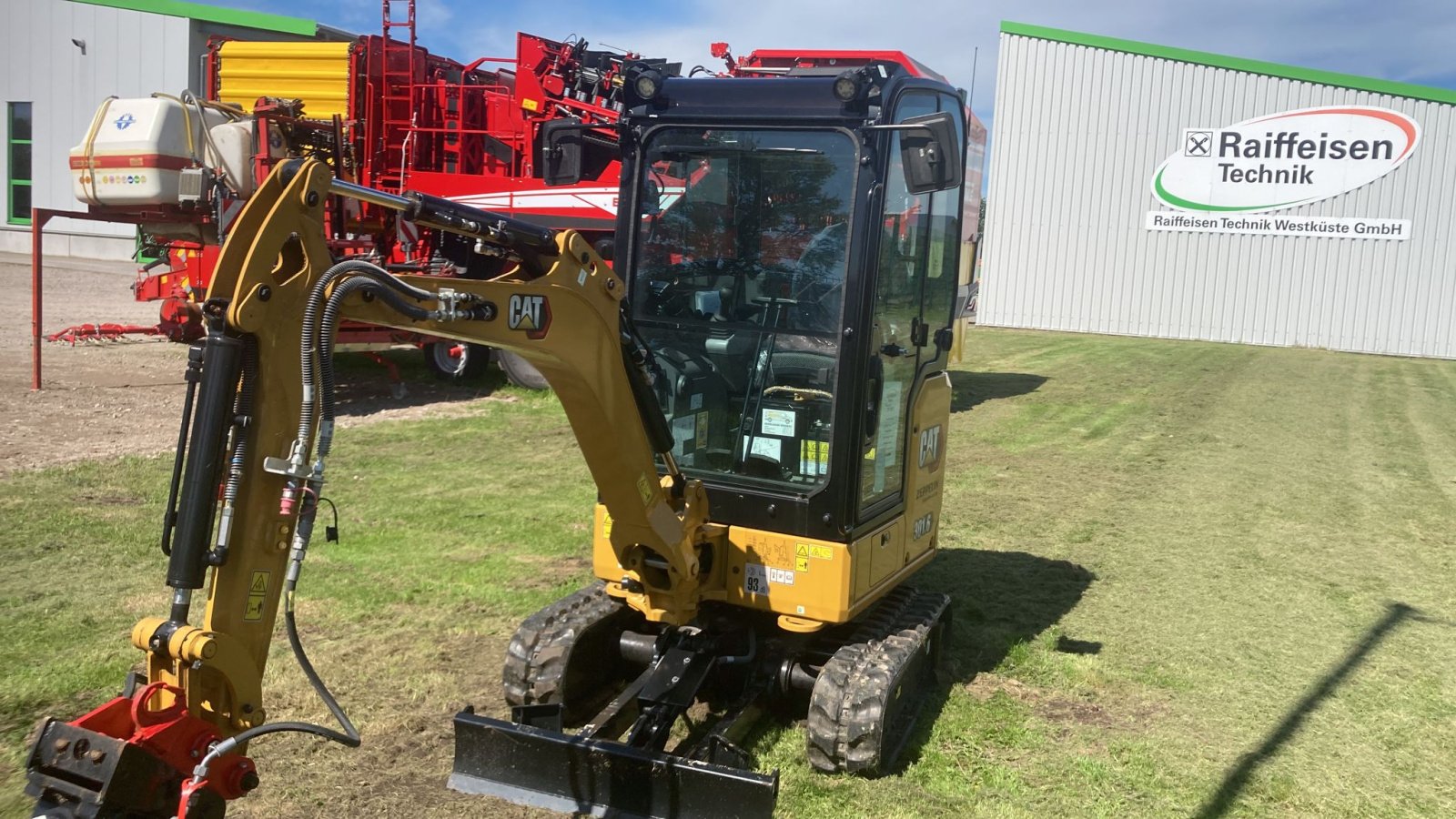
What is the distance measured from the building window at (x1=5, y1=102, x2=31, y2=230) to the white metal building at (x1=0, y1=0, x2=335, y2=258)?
0.02m

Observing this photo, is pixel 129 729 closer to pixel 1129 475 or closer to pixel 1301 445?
pixel 1129 475

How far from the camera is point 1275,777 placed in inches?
189

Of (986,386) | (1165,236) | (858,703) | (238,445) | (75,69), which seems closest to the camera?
(238,445)

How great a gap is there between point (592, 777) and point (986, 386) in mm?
13503

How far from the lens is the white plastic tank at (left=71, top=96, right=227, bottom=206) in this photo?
1132 cm

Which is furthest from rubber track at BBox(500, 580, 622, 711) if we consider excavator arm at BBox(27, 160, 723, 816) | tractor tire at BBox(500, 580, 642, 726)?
excavator arm at BBox(27, 160, 723, 816)

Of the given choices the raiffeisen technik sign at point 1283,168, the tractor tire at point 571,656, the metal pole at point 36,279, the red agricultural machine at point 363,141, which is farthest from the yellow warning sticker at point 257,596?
the raiffeisen technik sign at point 1283,168

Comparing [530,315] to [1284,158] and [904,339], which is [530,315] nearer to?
[904,339]

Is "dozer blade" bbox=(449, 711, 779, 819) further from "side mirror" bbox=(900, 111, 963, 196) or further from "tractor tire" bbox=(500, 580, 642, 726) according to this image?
"side mirror" bbox=(900, 111, 963, 196)

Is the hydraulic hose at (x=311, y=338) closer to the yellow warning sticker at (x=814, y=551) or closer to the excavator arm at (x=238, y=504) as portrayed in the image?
the excavator arm at (x=238, y=504)

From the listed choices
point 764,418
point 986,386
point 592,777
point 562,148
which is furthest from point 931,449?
point 986,386

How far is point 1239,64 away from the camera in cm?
2452

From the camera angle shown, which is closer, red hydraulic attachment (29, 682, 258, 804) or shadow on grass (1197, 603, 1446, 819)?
red hydraulic attachment (29, 682, 258, 804)

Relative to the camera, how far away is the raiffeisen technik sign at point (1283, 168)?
24.0m
